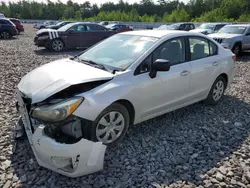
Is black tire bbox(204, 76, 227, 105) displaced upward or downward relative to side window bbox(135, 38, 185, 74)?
downward

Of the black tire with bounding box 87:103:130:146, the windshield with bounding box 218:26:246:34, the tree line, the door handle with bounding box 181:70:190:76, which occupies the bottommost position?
the tree line

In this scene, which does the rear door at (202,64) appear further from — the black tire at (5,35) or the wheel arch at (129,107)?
the black tire at (5,35)

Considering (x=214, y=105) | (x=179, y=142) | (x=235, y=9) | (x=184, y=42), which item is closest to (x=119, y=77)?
(x=179, y=142)

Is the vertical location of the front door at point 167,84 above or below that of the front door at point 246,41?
above

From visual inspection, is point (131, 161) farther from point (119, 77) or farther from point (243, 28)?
point (243, 28)

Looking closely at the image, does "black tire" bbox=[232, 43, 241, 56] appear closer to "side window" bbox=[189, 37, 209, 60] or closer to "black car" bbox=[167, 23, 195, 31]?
"side window" bbox=[189, 37, 209, 60]

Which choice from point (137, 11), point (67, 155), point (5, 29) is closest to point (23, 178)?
point (67, 155)

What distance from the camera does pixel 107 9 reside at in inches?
3524

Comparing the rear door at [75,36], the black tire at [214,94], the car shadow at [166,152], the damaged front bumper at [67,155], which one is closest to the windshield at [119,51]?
the car shadow at [166,152]

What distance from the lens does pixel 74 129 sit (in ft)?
9.75

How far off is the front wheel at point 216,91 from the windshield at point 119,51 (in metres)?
1.81

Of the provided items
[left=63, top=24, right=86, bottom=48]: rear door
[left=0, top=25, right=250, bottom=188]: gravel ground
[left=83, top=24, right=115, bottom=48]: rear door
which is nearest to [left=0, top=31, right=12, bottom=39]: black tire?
[left=63, top=24, right=86, bottom=48]: rear door

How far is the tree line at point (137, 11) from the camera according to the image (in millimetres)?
49344

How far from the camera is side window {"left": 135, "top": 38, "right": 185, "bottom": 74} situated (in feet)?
12.0
